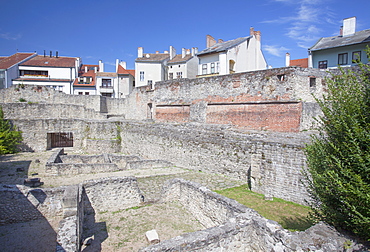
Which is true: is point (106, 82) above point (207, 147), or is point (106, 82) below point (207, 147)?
above

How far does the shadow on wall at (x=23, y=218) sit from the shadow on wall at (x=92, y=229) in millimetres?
960

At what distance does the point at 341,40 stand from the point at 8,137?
33.2 meters

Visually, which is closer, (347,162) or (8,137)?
(347,162)

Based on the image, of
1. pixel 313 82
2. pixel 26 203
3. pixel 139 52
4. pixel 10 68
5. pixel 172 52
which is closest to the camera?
pixel 26 203

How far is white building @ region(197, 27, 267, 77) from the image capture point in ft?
87.1

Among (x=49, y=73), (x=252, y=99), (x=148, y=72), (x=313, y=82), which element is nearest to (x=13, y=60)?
(x=49, y=73)

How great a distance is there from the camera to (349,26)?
1000 inches

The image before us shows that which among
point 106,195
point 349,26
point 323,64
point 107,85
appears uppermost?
point 349,26

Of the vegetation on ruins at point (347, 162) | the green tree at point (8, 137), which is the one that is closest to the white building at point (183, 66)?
the green tree at point (8, 137)

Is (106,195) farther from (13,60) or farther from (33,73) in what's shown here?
(13,60)

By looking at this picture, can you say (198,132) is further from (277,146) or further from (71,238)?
(71,238)

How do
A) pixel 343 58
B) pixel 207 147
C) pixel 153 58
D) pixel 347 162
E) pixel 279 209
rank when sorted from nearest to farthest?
pixel 347 162, pixel 279 209, pixel 207 147, pixel 343 58, pixel 153 58

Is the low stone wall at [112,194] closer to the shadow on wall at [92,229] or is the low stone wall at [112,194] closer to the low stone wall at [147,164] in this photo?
the shadow on wall at [92,229]

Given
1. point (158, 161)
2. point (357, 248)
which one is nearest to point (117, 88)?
point (158, 161)
